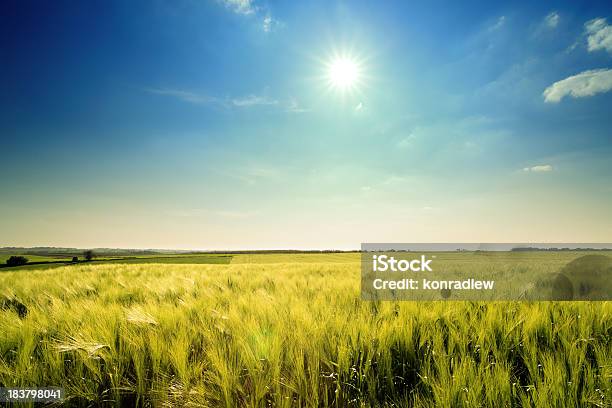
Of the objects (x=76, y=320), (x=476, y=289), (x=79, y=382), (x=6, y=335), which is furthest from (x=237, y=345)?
(x=476, y=289)

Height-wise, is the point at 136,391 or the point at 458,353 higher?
the point at 458,353

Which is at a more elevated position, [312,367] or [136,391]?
[312,367]

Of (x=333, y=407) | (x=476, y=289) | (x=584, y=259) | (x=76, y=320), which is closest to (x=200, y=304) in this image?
(x=76, y=320)

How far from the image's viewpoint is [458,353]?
1.99 metres

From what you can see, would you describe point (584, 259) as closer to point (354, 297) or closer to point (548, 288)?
point (548, 288)

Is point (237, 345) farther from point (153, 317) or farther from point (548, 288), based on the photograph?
point (548, 288)

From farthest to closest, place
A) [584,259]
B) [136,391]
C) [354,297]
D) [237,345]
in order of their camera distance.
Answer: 1. [584,259]
2. [354,297]
3. [237,345]
4. [136,391]

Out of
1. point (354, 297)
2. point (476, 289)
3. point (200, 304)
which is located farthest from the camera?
point (476, 289)

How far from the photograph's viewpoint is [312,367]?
178 centimetres

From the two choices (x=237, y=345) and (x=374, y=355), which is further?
(x=237, y=345)

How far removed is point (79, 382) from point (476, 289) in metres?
4.55

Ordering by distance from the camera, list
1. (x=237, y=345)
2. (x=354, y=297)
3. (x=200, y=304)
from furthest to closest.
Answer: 1. (x=354, y=297)
2. (x=200, y=304)
3. (x=237, y=345)

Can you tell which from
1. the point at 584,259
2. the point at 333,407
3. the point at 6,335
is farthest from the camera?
the point at 584,259

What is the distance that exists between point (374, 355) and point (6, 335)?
2.96 m
